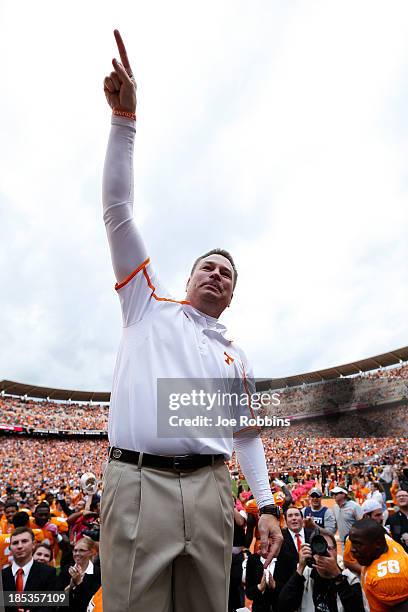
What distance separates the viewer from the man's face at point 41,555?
536 cm

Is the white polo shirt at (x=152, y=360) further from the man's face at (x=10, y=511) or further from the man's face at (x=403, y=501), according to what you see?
the man's face at (x=10, y=511)

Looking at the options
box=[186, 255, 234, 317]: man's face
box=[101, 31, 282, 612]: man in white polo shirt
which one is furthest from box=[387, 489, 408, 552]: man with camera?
box=[186, 255, 234, 317]: man's face

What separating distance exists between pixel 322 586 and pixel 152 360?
3030mm

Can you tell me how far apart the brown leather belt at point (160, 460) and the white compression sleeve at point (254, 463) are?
626 mm

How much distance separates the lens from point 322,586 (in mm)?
3689

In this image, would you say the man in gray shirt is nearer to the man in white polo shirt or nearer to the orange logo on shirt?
the man in white polo shirt

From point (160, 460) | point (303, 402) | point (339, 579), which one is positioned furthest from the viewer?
point (303, 402)

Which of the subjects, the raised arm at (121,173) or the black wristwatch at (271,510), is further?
the black wristwatch at (271,510)

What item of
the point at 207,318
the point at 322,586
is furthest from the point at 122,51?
the point at 322,586

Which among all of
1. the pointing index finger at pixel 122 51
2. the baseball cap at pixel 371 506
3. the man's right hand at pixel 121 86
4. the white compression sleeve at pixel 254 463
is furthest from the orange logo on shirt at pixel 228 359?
the baseball cap at pixel 371 506

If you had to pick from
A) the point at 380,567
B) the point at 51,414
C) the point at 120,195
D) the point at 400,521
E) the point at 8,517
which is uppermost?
the point at 51,414

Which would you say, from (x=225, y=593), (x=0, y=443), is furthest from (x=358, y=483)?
(x=0, y=443)

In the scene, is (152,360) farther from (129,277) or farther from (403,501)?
(403,501)

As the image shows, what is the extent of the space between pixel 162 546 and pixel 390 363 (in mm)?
43473
